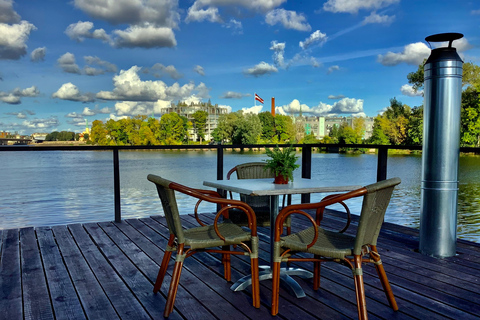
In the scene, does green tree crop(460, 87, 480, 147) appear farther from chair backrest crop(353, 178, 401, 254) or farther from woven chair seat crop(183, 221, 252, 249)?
woven chair seat crop(183, 221, 252, 249)

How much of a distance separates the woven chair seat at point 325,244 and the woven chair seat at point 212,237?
0.85 ft

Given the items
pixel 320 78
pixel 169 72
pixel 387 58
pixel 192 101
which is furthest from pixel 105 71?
pixel 192 101

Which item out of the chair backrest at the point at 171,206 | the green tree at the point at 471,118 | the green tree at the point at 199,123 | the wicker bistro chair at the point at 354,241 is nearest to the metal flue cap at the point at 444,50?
the wicker bistro chair at the point at 354,241

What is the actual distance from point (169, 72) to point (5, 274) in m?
64.1

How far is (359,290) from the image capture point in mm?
1991

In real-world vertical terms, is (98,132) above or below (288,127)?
below

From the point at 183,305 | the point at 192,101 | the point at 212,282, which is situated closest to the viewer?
the point at 183,305

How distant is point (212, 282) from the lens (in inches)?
106

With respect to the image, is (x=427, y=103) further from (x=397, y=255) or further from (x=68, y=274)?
(x=68, y=274)

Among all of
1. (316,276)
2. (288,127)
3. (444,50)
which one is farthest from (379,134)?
(316,276)

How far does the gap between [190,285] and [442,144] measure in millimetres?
2290

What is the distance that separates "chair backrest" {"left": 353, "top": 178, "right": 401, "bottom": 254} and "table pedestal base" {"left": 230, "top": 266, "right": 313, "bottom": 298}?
58 cm

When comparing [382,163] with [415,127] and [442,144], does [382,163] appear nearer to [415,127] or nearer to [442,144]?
[442,144]

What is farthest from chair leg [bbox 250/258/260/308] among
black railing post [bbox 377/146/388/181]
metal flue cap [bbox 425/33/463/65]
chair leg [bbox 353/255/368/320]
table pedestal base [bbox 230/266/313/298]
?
black railing post [bbox 377/146/388/181]
